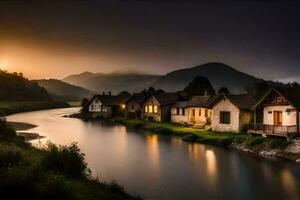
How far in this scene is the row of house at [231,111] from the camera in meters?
34.1

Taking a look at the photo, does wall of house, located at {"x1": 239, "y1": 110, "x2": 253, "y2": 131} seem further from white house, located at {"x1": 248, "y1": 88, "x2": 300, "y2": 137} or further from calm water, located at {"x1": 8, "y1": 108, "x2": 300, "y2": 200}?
calm water, located at {"x1": 8, "y1": 108, "x2": 300, "y2": 200}

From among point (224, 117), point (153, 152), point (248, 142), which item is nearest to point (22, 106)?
point (224, 117)

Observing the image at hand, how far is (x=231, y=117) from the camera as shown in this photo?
140 ft

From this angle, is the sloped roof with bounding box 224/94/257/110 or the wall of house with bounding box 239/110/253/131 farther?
the sloped roof with bounding box 224/94/257/110

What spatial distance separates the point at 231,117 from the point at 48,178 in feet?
112

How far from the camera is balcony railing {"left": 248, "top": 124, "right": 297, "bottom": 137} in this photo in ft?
106

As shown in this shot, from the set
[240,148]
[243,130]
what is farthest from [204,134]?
[240,148]

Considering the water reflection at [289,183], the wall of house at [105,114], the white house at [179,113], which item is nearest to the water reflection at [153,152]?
the water reflection at [289,183]

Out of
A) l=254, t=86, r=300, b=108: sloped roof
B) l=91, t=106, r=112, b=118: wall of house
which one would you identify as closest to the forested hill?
l=91, t=106, r=112, b=118: wall of house

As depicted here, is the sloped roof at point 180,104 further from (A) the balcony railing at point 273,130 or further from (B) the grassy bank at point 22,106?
(B) the grassy bank at point 22,106

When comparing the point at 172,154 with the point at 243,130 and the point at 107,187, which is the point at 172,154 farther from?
the point at 107,187

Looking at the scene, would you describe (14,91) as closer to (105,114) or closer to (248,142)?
(105,114)

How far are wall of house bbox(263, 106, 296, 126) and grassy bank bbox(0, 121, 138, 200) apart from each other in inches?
908

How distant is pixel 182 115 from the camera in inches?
2247
